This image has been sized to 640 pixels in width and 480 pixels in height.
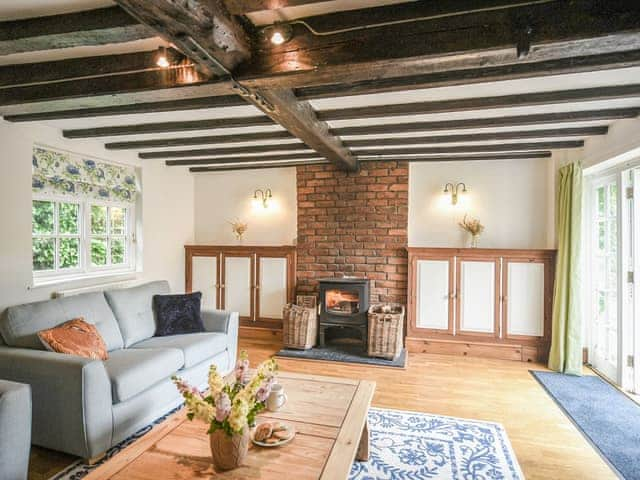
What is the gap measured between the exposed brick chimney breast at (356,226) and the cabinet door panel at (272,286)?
0.23m

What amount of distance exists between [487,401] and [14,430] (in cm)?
327

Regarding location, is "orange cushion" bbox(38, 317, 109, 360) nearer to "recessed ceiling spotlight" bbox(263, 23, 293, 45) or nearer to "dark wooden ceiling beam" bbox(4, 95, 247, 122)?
"dark wooden ceiling beam" bbox(4, 95, 247, 122)

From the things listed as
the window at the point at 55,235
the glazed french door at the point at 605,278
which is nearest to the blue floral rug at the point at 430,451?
the glazed french door at the point at 605,278

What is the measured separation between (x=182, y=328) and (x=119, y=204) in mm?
1801

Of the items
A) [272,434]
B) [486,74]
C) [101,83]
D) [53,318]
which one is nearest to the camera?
[272,434]

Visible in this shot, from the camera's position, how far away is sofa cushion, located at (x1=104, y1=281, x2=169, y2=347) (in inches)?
131

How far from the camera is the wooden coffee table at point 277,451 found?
159 centimetres

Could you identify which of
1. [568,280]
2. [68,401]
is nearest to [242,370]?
[68,401]

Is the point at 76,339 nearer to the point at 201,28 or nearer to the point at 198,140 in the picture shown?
the point at 198,140

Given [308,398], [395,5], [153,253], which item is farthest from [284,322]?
[395,5]

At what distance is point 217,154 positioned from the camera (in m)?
4.45

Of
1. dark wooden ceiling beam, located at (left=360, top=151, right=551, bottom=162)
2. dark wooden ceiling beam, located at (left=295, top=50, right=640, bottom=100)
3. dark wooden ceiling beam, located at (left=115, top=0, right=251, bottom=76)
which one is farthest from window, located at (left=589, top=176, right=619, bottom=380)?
dark wooden ceiling beam, located at (left=115, top=0, right=251, bottom=76)

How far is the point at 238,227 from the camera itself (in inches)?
209

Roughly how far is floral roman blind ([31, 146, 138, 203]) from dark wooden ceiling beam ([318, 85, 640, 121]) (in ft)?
8.44
